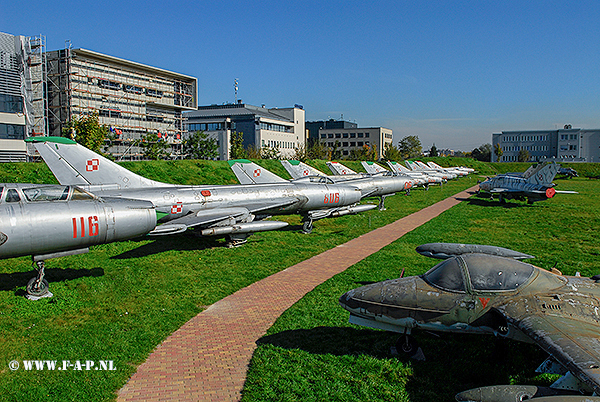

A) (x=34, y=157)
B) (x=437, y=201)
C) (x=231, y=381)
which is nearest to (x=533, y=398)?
(x=231, y=381)

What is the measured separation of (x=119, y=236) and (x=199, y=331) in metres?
3.79

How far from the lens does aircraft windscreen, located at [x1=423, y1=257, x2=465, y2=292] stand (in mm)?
7456

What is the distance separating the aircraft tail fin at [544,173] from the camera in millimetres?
31859

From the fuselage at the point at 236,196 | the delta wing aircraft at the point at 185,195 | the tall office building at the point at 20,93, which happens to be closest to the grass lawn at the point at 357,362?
the delta wing aircraft at the point at 185,195

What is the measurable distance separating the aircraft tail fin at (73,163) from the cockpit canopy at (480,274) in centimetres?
1374

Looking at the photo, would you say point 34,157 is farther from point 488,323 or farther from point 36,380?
point 488,323

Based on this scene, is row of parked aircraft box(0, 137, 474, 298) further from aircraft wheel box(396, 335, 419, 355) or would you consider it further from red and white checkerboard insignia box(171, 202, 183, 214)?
aircraft wheel box(396, 335, 419, 355)

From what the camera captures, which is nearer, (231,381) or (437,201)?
(231,381)

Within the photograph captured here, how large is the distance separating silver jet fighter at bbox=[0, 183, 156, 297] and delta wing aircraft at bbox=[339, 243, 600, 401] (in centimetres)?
677

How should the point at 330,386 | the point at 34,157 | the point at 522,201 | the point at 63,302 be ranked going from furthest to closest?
1. the point at 34,157
2. the point at 522,201
3. the point at 63,302
4. the point at 330,386

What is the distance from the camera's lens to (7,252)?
30.8ft

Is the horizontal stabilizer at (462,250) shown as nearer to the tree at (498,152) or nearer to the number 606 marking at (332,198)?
the number 606 marking at (332,198)

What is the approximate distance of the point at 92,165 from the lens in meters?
15.8

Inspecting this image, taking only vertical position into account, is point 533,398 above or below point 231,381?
above
